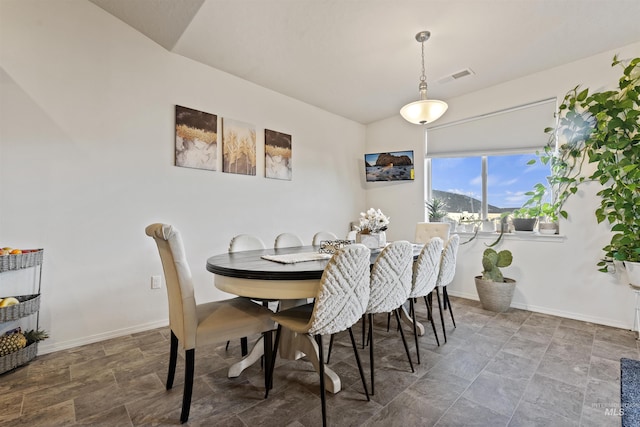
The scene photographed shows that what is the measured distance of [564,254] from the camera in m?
3.23

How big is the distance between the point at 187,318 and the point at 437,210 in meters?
3.78

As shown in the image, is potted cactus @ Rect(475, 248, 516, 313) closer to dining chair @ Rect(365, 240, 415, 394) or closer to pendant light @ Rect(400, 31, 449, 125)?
pendant light @ Rect(400, 31, 449, 125)

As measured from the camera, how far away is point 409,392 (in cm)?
179

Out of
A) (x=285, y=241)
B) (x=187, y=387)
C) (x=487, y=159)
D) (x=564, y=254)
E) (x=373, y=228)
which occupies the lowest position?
(x=187, y=387)

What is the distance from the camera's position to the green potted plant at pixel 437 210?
14.1 feet

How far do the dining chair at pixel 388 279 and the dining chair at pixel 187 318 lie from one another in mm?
644

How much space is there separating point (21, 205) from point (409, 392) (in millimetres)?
3118

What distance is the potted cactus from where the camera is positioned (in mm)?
3306

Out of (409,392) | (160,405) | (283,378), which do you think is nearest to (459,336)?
(409,392)

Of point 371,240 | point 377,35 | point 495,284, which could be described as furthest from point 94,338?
point 495,284

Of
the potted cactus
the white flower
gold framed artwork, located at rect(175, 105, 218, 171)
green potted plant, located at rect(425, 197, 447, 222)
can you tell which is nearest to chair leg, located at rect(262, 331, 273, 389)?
the white flower

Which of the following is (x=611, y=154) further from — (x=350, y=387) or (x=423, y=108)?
(x=350, y=387)

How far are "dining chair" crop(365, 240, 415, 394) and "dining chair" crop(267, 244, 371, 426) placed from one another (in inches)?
5.7

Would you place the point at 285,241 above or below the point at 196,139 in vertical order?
below
